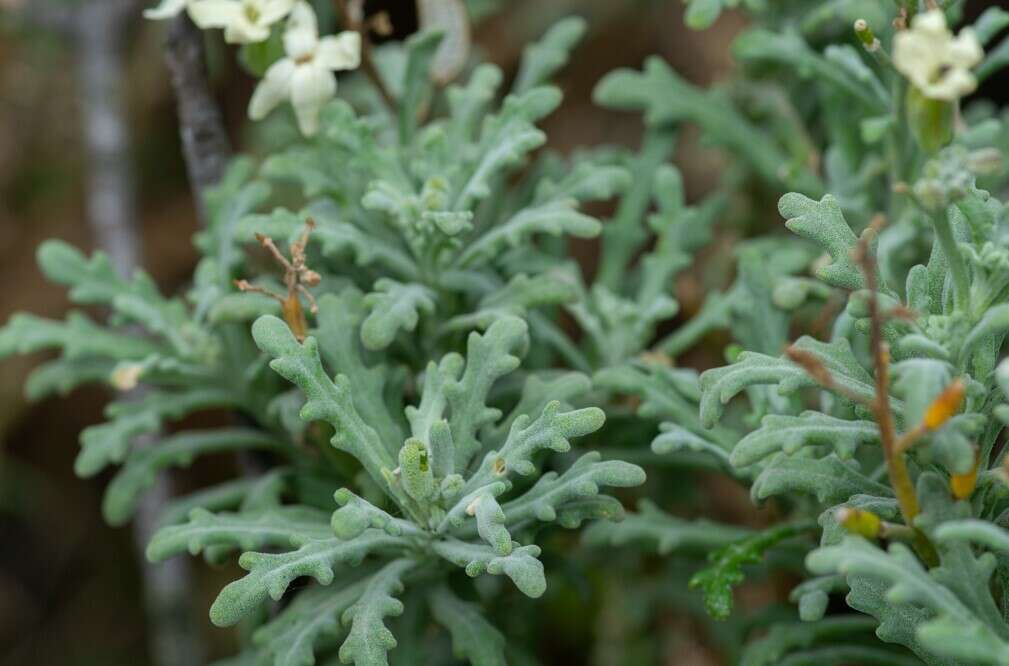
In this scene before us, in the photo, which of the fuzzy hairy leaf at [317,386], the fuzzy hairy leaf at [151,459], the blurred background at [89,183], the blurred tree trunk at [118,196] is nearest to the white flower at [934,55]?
the fuzzy hairy leaf at [317,386]

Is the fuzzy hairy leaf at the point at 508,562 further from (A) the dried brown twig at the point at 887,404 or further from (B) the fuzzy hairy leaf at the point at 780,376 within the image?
(A) the dried brown twig at the point at 887,404

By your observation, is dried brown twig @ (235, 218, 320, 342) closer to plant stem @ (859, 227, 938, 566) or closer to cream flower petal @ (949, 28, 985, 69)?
plant stem @ (859, 227, 938, 566)

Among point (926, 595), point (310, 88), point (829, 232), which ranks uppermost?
point (310, 88)

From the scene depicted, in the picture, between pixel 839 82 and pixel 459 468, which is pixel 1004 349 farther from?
pixel 459 468

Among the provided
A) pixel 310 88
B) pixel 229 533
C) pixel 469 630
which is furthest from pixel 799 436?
pixel 310 88

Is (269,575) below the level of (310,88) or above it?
below

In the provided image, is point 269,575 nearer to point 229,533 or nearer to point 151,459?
point 229,533

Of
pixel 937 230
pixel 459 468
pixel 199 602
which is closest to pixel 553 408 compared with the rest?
pixel 459 468
